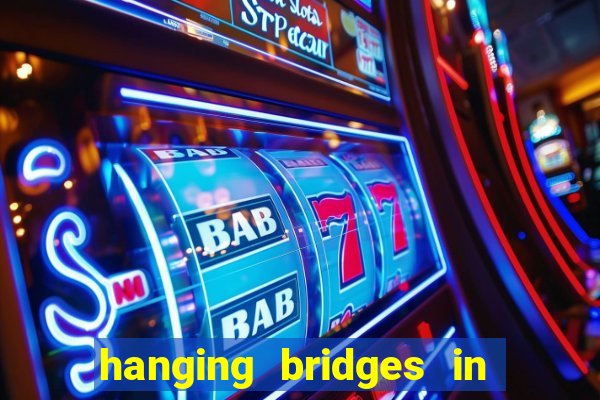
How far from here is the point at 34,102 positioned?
1.76 ft

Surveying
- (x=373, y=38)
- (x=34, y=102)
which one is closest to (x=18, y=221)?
(x=34, y=102)

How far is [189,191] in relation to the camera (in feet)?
2.40

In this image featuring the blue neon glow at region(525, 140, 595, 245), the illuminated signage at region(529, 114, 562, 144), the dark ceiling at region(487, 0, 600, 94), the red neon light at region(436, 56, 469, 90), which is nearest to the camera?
the red neon light at region(436, 56, 469, 90)

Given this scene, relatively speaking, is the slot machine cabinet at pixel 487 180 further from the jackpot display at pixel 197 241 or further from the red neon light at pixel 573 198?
the red neon light at pixel 573 198

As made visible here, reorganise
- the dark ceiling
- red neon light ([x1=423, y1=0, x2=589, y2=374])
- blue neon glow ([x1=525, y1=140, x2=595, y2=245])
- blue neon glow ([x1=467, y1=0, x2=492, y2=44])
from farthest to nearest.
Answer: the dark ceiling → blue neon glow ([x1=525, y1=140, x2=595, y2=245]) → blue neon glow ([x1=467, y1=0, x2=492, y2=44]) → red neon light ([x1=423, y1=0, x2=589, y2=374])

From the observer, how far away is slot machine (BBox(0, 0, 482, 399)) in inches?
19.5

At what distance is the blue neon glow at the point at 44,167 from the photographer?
0.50 metres

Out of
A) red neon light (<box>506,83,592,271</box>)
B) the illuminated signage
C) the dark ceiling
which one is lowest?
red neon light (<box>506,83,592,271</box>)

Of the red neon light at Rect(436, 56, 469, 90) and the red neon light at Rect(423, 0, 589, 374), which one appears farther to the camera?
the red neon light at Rect(436, 56, 469, 90)

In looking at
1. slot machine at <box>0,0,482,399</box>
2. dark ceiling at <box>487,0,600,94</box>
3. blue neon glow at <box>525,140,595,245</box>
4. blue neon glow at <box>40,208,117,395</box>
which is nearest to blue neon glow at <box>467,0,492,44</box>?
blue neon glow at <box>525,140,595,245</box>

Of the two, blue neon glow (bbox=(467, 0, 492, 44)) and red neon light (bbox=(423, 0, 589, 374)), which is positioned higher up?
blue neon glow (bbox=(467, 0, 492, 44))

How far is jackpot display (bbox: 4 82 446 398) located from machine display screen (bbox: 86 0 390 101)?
17 centimetres

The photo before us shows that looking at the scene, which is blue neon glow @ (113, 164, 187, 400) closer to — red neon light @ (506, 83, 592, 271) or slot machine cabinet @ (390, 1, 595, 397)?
slot machine cabinet @ (390, 1, 595, 397)

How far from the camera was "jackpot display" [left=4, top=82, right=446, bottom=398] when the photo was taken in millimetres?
497
